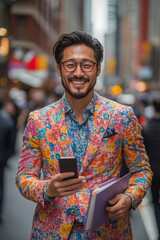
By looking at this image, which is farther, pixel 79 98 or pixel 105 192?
pixel 79 98

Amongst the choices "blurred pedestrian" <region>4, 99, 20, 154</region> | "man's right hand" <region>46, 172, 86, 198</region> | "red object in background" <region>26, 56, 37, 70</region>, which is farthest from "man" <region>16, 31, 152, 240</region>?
"red object in background" <region>26, 56, 37, 70</region>

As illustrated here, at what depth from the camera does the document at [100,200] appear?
→ 2244mm

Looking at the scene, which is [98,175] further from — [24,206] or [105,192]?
[24,206]

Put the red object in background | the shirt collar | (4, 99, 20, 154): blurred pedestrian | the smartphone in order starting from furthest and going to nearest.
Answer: the red object in background
(4, 99, 20, 154): blurred pedestrian
the shirt collar
the smartphone

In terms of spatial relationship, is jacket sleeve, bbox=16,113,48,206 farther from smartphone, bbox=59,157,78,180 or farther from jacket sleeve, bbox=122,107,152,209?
jacket sleeve, bbox=122,107,152,209

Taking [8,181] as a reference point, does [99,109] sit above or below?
above

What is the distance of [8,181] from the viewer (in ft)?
35.9

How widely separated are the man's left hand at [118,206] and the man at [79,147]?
2cm

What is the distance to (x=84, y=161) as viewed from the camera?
261 centimetres

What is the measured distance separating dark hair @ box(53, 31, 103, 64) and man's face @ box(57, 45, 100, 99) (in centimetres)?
3

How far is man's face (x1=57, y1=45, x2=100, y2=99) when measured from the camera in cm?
269

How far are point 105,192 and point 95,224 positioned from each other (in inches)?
8.3

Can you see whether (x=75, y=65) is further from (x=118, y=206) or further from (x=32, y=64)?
(x=32, y=64)

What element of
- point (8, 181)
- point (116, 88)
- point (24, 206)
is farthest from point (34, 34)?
point (24, 206)
